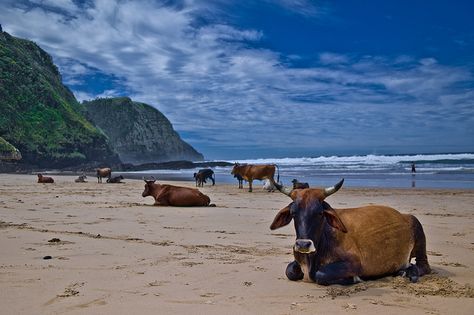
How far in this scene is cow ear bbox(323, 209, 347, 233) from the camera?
5293mm

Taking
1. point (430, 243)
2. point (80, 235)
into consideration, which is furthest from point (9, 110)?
point (430, 243)

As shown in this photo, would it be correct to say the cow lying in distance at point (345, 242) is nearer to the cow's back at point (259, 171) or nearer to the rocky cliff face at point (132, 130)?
the cow's back at point (259, 171)

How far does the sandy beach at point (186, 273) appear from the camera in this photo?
14.4 feet

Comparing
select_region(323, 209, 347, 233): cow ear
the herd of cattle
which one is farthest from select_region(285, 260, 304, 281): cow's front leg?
select_region(323, 209, 347, 233): cow ear

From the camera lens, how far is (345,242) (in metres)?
5.55

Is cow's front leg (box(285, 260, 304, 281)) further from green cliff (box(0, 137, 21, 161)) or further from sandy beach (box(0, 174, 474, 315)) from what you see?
green cliff (box(0, 137, 21, 161))

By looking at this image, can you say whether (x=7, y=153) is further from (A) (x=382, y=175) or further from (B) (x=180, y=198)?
(A) (x=382, y=175)

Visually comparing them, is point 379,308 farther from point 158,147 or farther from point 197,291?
point 158,147

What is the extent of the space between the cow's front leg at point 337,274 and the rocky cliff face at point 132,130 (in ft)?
375

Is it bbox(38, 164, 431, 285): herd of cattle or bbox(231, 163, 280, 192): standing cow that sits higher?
bbox(231, 163, 280, 192): standing cow

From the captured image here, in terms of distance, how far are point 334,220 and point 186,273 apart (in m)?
1.91

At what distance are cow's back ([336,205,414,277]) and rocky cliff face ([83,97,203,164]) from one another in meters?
114

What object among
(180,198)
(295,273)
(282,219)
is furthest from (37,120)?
(295,273)

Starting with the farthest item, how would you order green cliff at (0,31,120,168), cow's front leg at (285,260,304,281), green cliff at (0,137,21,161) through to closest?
green cliff at (0,31,120,168)
green cliff at (0,137,21,161)
cow's front leg at (285,260,304,281)
